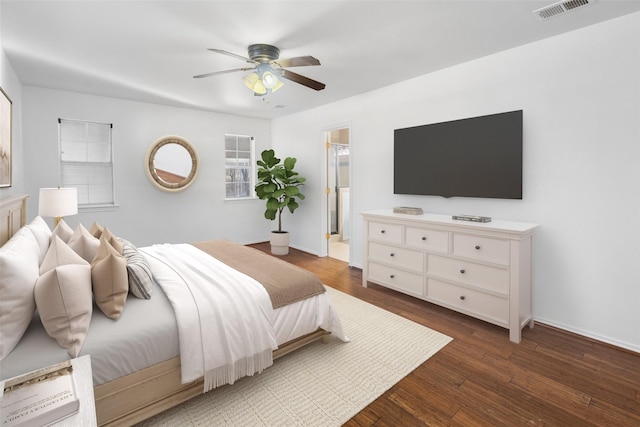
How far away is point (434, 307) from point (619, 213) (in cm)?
169

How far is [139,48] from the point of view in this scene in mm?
2840

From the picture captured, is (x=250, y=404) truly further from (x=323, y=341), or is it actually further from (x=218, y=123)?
(x=218, y=123)

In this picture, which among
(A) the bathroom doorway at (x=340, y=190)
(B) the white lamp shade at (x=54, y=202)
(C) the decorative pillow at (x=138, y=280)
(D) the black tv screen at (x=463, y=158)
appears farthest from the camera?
(A) the bathroom doorway at (x=340, y=190)

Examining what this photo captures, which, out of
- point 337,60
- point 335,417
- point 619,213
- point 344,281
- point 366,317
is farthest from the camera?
point 344,281

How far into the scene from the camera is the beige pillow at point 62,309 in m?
1.41

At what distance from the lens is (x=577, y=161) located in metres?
2.57

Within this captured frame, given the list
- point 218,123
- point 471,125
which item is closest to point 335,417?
point 471,125

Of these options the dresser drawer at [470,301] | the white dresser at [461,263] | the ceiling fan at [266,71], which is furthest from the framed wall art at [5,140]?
the dresser drawer at [470,301]

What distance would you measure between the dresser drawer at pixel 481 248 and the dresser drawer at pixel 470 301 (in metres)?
0.32

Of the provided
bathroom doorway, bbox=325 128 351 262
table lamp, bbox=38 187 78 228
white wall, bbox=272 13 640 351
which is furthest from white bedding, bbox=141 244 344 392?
bathroom doorway, bbox=325 128 351 262

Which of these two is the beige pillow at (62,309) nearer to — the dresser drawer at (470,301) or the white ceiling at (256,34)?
the white ceiling at (256,34)

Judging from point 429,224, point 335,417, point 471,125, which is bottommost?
point 335,417

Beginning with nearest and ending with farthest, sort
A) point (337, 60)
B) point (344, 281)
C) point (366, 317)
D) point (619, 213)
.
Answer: point (619, 213) < point (366, 317) < point (337, 60) < point (344, 281)

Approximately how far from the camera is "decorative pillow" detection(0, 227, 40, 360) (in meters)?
1.32
